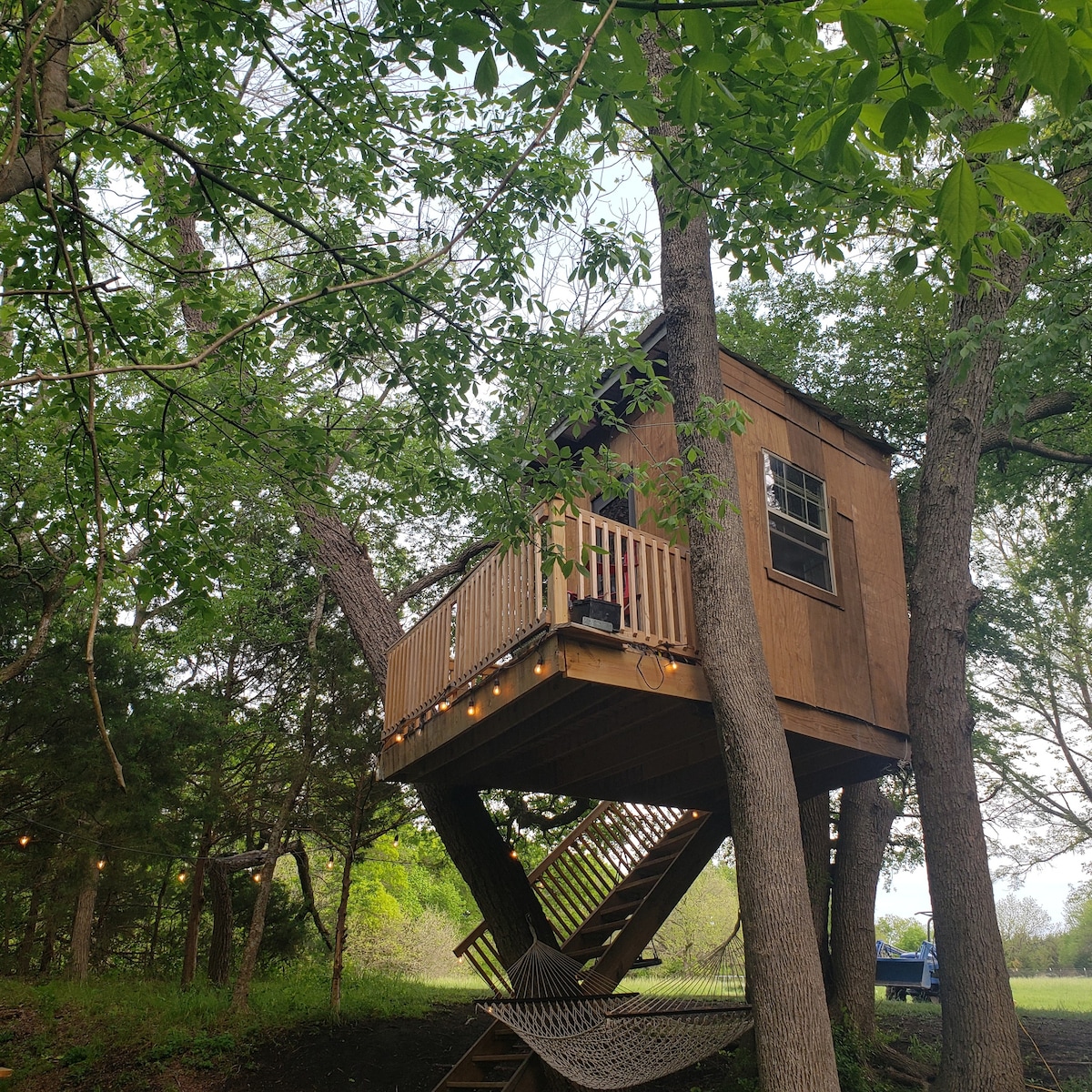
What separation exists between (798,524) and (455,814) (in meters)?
4.00

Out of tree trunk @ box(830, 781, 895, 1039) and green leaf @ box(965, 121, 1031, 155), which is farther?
tree trunk @ box(830, 781, 895, 1039)

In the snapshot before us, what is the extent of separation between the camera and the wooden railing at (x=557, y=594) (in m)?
5.22

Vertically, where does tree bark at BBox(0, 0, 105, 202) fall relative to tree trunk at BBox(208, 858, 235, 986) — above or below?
above

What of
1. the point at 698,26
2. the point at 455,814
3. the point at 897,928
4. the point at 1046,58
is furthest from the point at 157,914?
the point at 897,928

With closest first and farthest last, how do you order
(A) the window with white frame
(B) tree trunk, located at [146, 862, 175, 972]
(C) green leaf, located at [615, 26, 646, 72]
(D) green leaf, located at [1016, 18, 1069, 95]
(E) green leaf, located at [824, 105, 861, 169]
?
1. (D) green leaf, located at [1016, 18, 1069, 95]
2. (E) green leaf, located at [824, 105, 861, 169]
3. (C) green leaf, located at [615, 26, 646, 72]
4. (A) the window with white frame
5. (B) tree trunk, located at [146, 862, 175, 972]

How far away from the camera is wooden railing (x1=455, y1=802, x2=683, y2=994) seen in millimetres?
8578

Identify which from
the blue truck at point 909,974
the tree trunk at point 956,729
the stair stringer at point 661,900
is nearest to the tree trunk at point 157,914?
the stair stringer at point 661,900

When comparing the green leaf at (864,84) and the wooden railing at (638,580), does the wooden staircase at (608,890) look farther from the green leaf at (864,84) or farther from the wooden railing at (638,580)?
the green leaf at (864,84)

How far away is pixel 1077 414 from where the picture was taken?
932 cm

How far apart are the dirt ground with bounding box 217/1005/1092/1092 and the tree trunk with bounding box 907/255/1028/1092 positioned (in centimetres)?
149

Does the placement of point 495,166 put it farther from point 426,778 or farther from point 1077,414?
point 1077,414

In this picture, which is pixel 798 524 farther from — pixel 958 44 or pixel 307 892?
pixel 307 892

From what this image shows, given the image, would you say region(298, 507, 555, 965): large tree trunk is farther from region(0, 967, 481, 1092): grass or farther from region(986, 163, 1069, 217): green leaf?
region(986, 163, 1069, 217): green leaf

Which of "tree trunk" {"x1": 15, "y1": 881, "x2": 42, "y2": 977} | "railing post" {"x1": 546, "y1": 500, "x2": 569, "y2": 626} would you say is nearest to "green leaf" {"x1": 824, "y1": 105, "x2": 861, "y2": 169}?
"railing post" {"x1": 546, "y1": 500, "x2": 569, "y2": 626}
